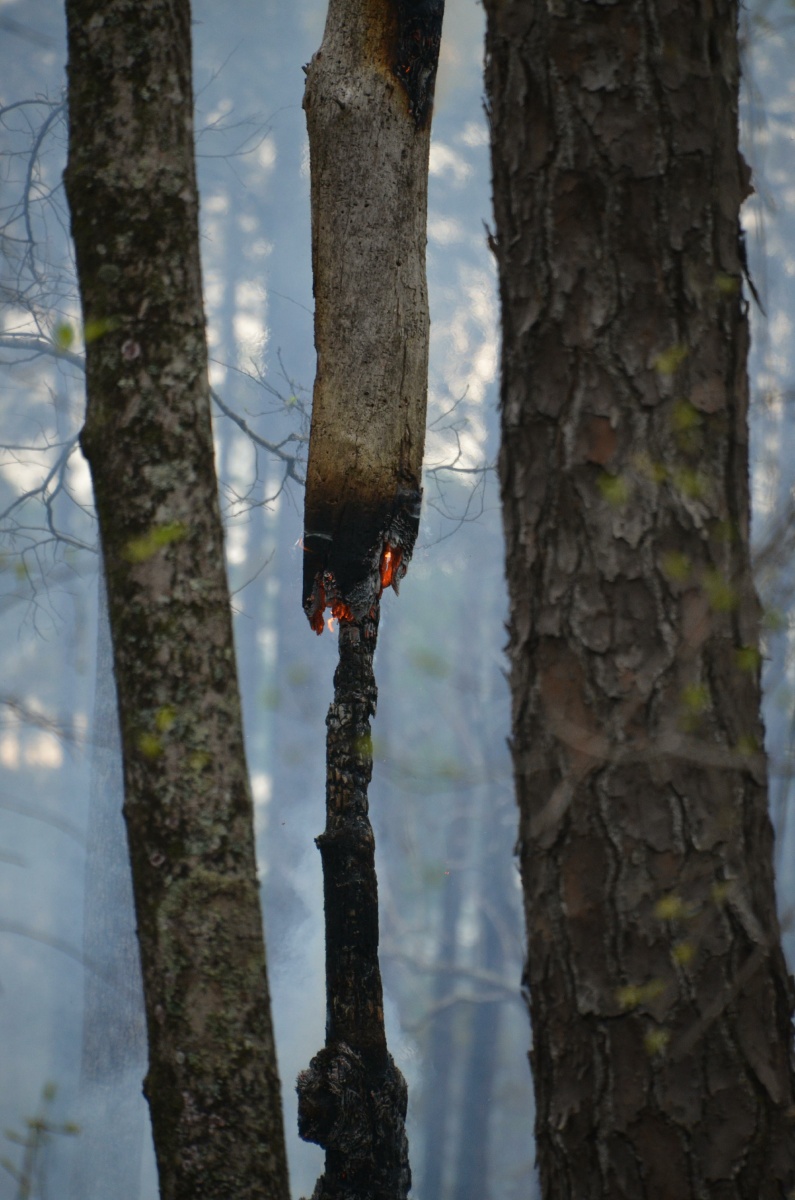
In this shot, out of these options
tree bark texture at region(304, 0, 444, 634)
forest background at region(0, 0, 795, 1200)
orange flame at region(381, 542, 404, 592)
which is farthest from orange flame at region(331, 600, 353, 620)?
forest background at region(0, 0, 795, 1200)

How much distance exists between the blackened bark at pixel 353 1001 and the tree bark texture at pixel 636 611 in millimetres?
1160

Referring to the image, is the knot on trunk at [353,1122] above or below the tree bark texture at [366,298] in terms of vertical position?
below

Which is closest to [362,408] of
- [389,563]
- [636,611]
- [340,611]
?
[389,563]

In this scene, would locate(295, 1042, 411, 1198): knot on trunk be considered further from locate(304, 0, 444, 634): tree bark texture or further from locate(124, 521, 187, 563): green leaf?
locate(124, 521, 187, 563): green leaf

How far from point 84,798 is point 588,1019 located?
8.57m

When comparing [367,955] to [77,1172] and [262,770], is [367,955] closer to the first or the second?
[77,1172]

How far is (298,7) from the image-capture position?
390 inches

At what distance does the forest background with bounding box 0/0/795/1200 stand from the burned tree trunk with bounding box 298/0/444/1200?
5110 millimetres

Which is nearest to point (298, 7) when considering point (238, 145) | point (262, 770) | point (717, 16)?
point (238, 145)

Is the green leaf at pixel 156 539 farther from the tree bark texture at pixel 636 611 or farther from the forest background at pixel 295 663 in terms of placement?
the forest background at pixel 295 663

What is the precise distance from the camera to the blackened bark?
230 cm

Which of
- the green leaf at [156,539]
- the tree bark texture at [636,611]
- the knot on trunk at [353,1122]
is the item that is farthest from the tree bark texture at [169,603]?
the knot on trunk at [353,1122]

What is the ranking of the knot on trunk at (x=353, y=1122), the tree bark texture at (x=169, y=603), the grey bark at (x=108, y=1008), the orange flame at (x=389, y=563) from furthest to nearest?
the grey bark at (x=108, y=1008), the orange flame at (x=389, y=563), the knot on trunk at (x=353, y=1122), the tree bark texture at (x=169, y=603)

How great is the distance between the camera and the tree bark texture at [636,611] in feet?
3.96
